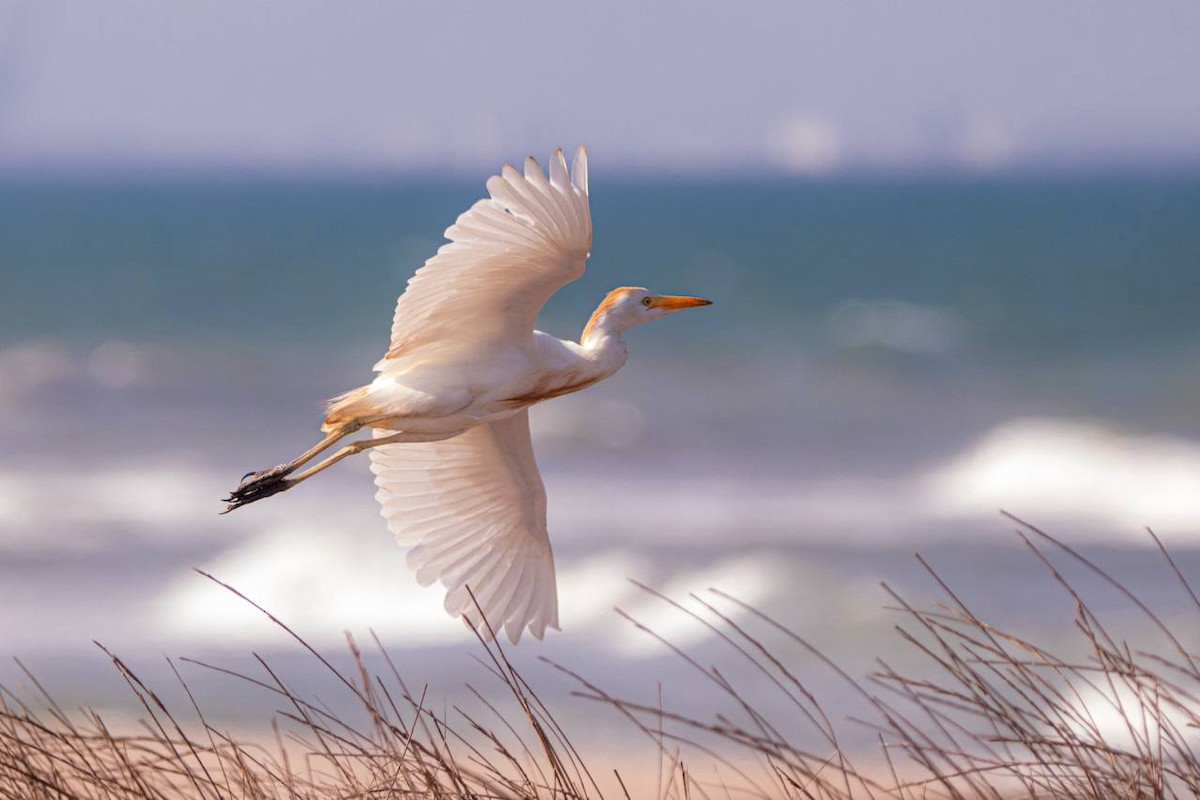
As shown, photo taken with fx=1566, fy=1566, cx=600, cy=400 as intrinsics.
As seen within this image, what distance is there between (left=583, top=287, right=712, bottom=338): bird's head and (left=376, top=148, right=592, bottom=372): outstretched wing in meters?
0.29

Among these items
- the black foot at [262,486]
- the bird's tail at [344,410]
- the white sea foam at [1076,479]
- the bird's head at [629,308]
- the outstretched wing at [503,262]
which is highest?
the white sea foam at [1076,479]

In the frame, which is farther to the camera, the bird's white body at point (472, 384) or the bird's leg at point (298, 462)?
the bird's leg at point (298, 462)

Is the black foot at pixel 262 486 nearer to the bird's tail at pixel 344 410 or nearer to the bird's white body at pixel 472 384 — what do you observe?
the bird's tail at pixel 344 410

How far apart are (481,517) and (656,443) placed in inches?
475

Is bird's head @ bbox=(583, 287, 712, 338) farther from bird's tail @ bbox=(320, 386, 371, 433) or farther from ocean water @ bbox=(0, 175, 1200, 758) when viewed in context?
ocean water @ bbox=(0, 175, 1200, 758)

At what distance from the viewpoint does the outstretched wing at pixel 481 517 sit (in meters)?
5.60

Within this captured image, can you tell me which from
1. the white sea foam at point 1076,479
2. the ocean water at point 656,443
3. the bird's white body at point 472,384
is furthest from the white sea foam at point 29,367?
the bird's white body at point 472,384

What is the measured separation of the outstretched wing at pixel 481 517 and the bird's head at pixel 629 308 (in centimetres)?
66

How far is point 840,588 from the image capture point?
506 inches

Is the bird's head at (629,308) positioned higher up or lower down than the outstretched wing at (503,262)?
higher up

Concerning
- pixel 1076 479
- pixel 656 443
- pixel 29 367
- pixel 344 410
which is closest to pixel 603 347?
pixel 344 410

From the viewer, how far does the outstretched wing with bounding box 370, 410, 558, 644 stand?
5.60 metres

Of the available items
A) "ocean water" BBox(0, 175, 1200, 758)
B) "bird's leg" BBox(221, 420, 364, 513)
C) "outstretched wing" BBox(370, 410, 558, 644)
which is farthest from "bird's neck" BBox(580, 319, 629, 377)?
"ocean water" BBox(0, 175, 1200, 758)

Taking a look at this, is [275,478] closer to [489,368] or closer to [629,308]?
[489,368]
